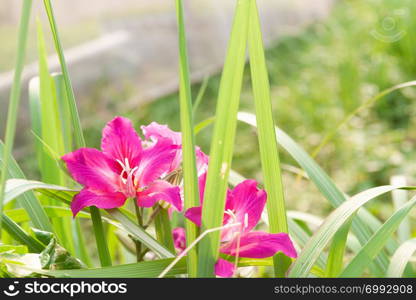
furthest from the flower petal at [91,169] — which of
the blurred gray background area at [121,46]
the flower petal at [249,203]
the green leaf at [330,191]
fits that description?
the blurred gray background area at [121,46]

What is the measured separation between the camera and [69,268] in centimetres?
50

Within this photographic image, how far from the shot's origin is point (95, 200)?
1.61 feet

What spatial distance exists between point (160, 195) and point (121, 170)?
0.05 m

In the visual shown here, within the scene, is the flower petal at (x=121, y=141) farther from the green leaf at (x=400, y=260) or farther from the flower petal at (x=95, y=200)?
the green leaf at (x=400, y=260)

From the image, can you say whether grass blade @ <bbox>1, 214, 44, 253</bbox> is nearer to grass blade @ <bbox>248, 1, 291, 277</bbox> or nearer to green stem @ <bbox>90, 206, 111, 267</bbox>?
green stem @ <bbox>90, 206, 111, 267</bbox>

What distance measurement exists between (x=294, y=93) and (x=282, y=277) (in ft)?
7.31

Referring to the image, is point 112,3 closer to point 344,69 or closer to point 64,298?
point 344,69

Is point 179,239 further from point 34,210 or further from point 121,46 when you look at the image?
point 121,46

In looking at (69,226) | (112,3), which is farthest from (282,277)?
(112,3)

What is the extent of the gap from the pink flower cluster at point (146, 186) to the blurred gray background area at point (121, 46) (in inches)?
89.9

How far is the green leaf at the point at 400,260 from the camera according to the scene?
53 centimetres

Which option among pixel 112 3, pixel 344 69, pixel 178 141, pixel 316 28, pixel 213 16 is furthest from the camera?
pixel 316 28

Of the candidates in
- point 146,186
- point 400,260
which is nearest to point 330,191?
point 400,260

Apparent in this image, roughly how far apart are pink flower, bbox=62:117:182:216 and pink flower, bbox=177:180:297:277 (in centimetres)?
5
